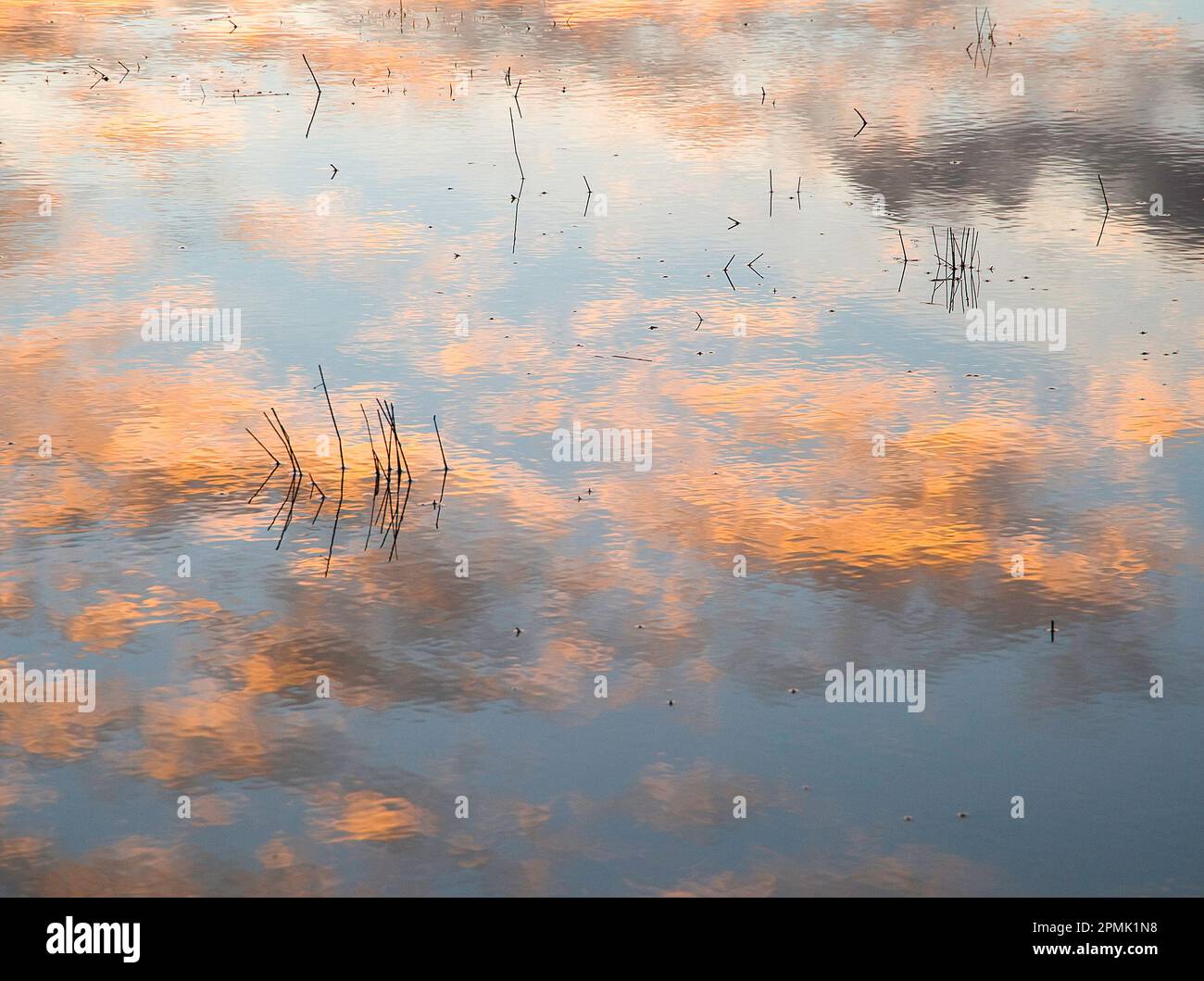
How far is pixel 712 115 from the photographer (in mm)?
16000

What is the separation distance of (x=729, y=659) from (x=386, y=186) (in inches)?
318

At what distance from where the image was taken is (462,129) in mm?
15609

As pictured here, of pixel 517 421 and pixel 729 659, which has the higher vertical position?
pixel 517 421

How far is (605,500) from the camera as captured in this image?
825cm

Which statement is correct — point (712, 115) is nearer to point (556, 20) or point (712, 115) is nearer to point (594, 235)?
point (594, 235)

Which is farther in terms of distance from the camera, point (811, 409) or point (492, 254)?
point (492, 254)

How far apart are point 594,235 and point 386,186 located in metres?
2.27

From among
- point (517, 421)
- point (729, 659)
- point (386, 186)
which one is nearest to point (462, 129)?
point (386, 186)

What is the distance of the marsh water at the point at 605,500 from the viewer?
5.77 meters

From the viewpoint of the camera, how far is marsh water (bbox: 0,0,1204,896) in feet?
18.9
